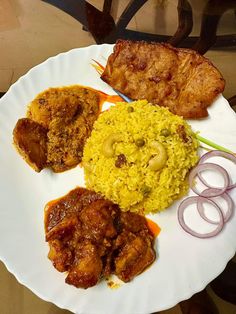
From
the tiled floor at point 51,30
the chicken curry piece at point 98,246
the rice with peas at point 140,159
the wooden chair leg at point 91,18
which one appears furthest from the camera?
the tiled floor at point 51,30

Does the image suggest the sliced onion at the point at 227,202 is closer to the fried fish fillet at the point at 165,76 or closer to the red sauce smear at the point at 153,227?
the red sauce smear at the point at 153,227

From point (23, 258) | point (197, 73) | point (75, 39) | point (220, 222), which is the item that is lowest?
point (23, 258)

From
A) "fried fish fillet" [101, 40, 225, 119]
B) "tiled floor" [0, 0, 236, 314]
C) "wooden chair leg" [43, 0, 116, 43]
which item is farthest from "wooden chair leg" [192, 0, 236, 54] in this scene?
"wooden chair leg" [43, 0, 116, 43]

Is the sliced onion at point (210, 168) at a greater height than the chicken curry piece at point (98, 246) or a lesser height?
greater

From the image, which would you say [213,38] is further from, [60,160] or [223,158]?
[60,160]

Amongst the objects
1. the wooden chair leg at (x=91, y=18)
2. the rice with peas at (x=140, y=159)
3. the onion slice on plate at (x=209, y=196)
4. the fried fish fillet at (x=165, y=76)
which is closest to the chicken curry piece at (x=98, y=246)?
the rice with peas at (x=140, y=159)

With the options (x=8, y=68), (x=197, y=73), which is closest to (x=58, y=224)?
(x=197, y=73)

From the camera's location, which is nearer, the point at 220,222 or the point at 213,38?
the point at 220,222
